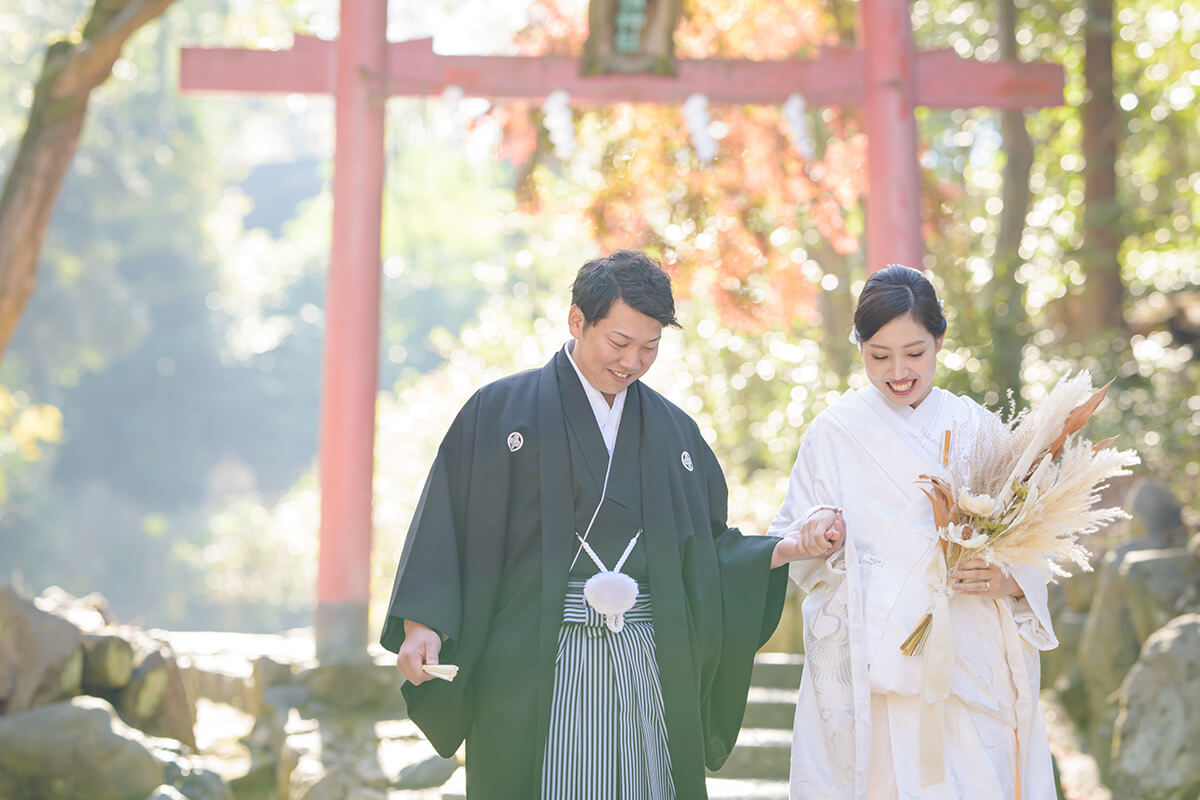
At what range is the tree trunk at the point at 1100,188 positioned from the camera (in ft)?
30.0

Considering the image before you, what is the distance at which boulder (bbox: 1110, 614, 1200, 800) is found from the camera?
4.76 meters

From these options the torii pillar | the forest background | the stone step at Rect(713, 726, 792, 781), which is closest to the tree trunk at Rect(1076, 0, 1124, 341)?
the forest background

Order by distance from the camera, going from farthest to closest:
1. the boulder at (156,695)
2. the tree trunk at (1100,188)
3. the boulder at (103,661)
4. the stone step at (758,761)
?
the tree trunk at (1100,188) → the boulder at (156,695) → the boulder at (103,661) → the stone step at (758,761)

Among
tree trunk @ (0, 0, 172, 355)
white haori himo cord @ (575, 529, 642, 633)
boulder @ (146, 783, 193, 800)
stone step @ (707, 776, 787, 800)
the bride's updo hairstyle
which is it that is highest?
tree trunk @ (0, 0, 172, 355)

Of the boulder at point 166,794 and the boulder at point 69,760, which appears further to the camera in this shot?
the boulder at point 69,760

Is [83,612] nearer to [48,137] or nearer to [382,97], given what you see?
[48,137]

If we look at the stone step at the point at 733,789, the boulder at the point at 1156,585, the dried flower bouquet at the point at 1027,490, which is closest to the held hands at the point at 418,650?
the dried flower bouquet at the point at 1027,490

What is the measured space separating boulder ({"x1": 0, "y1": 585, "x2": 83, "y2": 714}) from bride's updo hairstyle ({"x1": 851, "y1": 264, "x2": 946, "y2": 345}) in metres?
3.88

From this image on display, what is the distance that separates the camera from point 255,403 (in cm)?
2983

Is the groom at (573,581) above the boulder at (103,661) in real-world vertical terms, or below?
above

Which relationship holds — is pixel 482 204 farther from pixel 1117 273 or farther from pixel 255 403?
pixel 1117 273

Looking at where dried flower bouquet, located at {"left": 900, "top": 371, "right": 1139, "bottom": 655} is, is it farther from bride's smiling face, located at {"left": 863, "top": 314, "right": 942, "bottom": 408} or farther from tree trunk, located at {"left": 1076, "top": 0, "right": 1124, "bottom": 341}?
tree trunk, located at {"left": 1076, "top": 0, "right": 1124, "bottom": 341}

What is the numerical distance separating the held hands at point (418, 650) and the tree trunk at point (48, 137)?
3308 millimetres

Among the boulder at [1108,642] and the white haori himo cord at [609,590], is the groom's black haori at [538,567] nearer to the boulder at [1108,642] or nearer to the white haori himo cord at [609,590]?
the white haori himo cord at [609,590]
